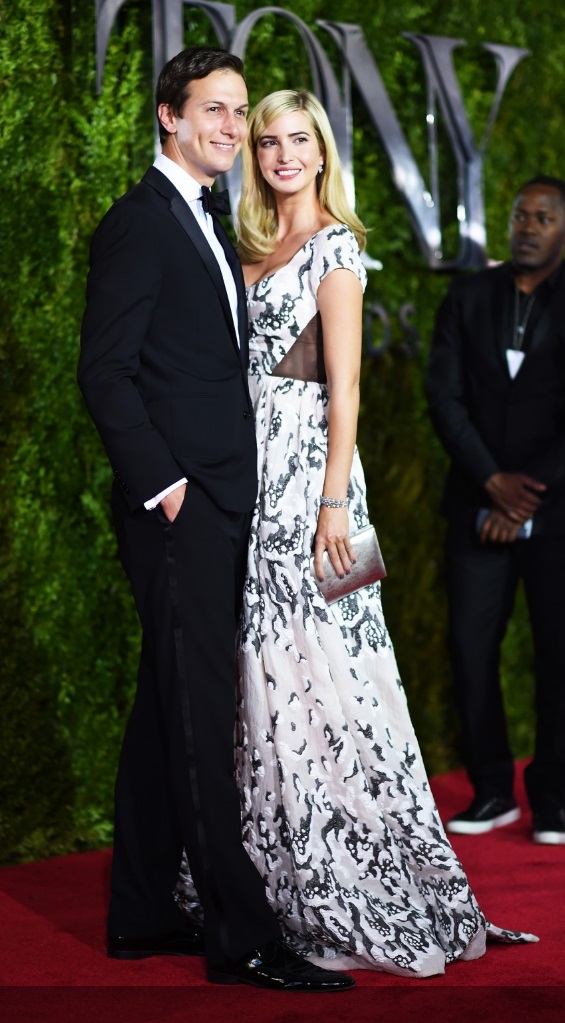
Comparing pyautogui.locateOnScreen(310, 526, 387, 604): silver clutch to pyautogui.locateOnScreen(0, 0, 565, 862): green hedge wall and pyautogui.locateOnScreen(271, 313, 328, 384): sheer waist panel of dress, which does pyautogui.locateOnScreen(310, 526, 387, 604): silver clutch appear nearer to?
pyautogui.locateOnScreen(271, 313, 328, 384): sheer waist panel of dress

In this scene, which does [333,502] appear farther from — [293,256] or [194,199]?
[194,199]

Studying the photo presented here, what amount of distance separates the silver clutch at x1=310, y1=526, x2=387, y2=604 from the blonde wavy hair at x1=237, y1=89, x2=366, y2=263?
698mm

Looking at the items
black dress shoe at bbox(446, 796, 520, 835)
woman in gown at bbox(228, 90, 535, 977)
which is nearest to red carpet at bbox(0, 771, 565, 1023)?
woman in gown at bbox(228, 90, 535, 977)

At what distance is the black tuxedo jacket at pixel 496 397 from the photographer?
4.43 m

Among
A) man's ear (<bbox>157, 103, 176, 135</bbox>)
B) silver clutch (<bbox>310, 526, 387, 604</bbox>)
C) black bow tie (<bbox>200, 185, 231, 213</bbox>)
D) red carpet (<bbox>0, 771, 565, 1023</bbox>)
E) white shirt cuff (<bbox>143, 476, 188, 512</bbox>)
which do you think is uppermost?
man's ear (<bbox>157, 103, 176, 135</bbox>)

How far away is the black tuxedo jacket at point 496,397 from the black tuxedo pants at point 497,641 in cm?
12

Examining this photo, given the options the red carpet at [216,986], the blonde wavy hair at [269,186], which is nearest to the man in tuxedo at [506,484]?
the red carpet at [216,986]

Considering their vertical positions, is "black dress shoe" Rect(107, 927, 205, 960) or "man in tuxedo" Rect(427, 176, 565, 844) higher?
"man in tuxedo" Rect(427, 176, 565, 844)

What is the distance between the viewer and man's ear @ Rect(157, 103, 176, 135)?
9.56 ft

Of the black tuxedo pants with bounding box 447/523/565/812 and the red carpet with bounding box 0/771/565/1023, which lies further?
the black tuxedo pants with bounding box 447/523/565/812

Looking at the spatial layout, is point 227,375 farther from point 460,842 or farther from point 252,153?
point 460,842

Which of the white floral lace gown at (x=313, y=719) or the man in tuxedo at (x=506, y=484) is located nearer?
the white floral lace gown at (x=313, y=719)

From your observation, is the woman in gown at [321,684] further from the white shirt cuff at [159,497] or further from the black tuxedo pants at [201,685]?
the white shirt cuff at [159,497]

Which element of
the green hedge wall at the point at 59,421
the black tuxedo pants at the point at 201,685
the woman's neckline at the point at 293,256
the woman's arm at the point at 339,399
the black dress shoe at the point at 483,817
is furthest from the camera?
the black dress shoe at the point at 483,817
